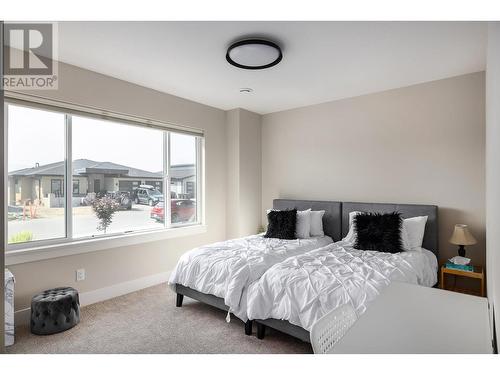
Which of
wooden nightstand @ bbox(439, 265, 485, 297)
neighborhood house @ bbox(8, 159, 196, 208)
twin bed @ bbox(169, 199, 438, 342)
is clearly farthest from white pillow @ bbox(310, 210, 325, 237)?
neighborhood house @ bbox(8, 159, 196, 208)

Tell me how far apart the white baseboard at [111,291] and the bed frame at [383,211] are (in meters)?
1.79

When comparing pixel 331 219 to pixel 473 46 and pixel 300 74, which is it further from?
pixel 473 46

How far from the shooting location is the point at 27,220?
2.85m

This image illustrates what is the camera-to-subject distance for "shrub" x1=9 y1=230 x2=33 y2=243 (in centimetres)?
274

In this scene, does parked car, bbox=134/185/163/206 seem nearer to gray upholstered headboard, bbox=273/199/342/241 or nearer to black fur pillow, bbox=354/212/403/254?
gray upholstered headboard, bbox=273/199/342/241

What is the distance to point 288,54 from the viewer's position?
270cm

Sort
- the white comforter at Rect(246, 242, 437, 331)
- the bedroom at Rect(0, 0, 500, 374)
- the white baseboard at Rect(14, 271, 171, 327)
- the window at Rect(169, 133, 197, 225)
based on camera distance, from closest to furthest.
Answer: the white comforter at Rect(246, 242, 437, 331)
the bedroom at Rect(0, 0, 500, 374)
the white baseboard at Rect(14, 271, 171, 327)
the window at Rect(169, 133, 197, 225)

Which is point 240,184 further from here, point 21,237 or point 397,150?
point 21,237

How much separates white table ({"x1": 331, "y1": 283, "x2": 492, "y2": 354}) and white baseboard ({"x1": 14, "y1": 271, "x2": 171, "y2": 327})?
2935 mm

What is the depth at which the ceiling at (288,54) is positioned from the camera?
2.26 meters

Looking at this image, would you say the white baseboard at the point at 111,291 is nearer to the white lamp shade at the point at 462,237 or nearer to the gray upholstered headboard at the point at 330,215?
the gray upholstered headboard at the point at 330,215

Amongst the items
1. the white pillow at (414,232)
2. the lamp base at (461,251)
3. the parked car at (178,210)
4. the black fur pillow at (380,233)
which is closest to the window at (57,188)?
the parked car at (178,210)

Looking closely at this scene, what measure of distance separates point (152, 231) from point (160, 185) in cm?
63
